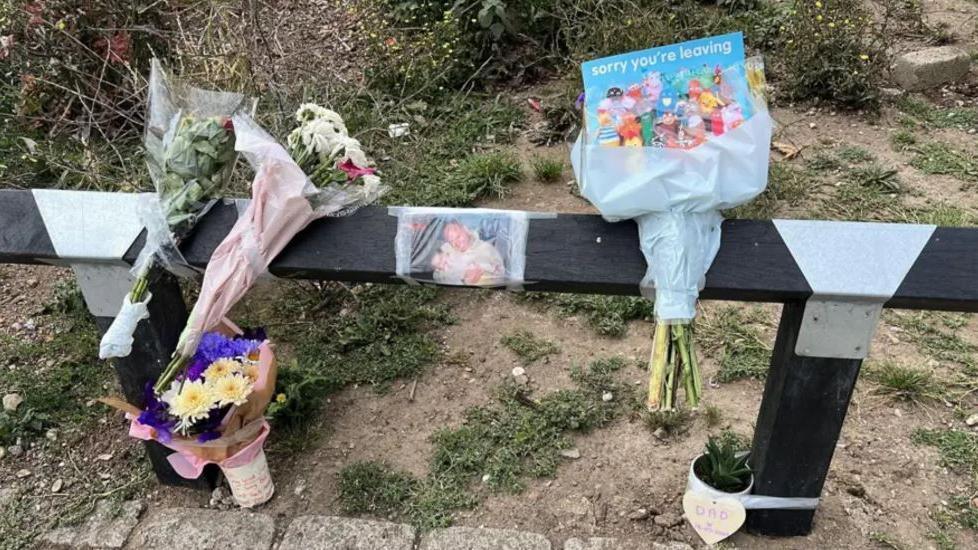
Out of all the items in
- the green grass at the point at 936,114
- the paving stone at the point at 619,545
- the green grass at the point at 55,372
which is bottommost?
the green grass at the point at 55,372

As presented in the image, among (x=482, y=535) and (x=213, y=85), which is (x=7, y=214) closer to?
(x=482, y=535)

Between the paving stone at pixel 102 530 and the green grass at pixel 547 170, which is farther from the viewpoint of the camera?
the green grass at pixel 547 170

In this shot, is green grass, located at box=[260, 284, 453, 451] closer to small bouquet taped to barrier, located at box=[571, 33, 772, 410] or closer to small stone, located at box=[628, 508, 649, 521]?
small stone, located at box=[628, 508, 649, 521]

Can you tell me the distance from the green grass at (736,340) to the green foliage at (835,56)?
6.31 feet

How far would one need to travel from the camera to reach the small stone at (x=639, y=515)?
2.35 meters

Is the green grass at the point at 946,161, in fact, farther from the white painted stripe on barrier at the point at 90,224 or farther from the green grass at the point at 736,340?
the white painted stripe on barrier at the point at 90,224


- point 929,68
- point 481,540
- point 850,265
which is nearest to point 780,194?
point 929,68

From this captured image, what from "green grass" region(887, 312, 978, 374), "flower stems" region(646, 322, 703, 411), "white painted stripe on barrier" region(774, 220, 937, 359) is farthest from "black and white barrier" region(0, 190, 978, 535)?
"green grass" region(887, 312, 978, 374)

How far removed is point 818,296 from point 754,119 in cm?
43

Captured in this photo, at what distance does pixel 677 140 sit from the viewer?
5.63 feet

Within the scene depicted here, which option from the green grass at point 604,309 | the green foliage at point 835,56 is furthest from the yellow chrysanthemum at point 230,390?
the green foliage at point 835,56

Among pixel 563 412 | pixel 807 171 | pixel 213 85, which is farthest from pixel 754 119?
pixel 213 85

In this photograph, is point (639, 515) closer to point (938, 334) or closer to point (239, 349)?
point (239, 349)

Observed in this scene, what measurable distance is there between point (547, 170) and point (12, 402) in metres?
2.49
